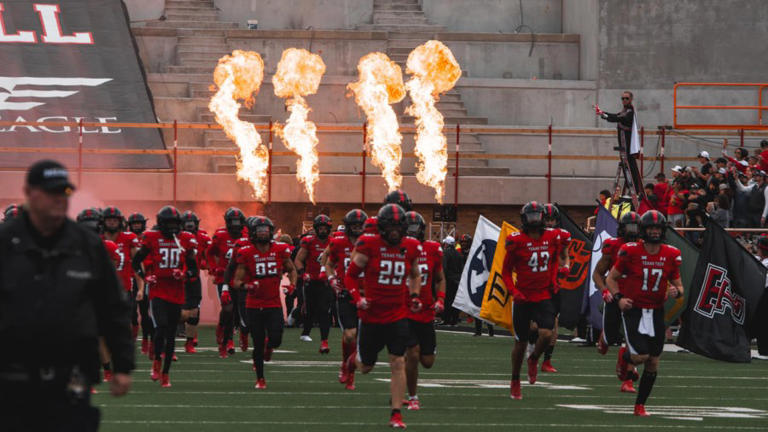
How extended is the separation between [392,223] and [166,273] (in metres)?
4.23

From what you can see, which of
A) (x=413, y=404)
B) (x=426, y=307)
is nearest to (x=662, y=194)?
(x=426, y=307)

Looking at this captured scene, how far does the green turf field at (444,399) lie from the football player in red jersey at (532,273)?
0.74 meters

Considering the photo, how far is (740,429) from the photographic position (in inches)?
495

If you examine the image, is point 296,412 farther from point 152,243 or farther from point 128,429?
point 152,243

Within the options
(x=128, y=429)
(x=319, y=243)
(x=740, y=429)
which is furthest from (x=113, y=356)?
(x=319, y=243)

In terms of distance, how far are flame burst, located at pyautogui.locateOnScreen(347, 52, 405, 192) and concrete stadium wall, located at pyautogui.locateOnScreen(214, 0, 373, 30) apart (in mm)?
3110

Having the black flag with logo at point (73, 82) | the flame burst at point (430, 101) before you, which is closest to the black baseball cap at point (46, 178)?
the flame burst at point (430, 101)

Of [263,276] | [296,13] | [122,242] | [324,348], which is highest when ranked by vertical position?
[296,13]

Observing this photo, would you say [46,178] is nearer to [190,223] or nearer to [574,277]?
[190,223]

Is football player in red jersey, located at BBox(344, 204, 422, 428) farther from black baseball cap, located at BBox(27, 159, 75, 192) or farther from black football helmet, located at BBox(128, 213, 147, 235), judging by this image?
black football helmet, located at BBox(128, 213, 147, 235)

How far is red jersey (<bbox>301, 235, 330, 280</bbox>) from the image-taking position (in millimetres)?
21344

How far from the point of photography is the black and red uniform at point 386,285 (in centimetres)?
1280

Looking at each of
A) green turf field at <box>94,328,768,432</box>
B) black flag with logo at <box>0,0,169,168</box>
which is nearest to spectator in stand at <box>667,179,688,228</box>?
green turf field at <box>94,328,768,432</box>

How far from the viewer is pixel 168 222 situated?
54.3 feet
